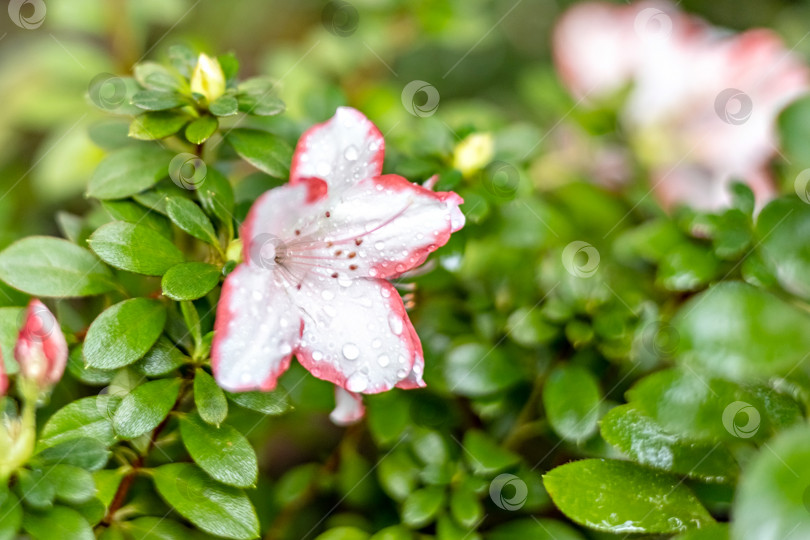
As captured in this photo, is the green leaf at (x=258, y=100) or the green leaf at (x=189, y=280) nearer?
the green leaf at (x=189, y=280)

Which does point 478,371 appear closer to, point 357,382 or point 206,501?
point 357,382

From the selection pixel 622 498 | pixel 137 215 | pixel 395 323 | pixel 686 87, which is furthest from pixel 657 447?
pixel 686 87

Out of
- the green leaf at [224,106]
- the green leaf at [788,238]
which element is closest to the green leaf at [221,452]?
the green leaf at [224,106]

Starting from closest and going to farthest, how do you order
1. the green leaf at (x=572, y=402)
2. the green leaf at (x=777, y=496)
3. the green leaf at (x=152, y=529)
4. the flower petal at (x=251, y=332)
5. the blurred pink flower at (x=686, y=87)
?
the green leaf at (x=777, y=496) < the flower petal at (x=251, y=332) < the green leaf at (x=152, y=529) < the green leaf at (x=572, y=402) < the blurred pink flower at (x=686, y=87)

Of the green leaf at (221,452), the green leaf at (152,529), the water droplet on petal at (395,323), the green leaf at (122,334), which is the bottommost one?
the green leaf at (152,529)

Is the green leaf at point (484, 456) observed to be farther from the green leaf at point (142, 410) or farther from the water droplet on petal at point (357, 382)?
the green leaf at point (142, 410)

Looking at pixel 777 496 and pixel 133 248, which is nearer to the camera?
pixel 777 496

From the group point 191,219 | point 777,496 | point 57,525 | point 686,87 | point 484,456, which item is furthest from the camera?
point 686,87
